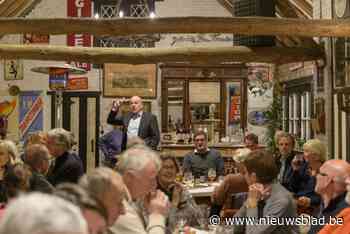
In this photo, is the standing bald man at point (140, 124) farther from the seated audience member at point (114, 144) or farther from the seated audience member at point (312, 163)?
the seated audience member at point (312, 163)

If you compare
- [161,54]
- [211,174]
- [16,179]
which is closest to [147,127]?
[161,54]

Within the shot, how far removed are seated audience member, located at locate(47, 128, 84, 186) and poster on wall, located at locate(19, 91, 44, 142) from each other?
710 centimetres

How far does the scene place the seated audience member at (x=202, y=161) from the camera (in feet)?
24.2

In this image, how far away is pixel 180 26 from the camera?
6141 mm

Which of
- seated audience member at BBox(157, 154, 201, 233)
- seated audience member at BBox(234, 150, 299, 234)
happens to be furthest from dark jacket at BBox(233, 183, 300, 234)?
seated audience member at BBox(157, 154, 201, 233)

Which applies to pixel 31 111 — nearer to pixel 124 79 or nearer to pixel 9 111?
pixel 9 111

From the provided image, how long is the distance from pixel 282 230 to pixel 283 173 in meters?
2.83

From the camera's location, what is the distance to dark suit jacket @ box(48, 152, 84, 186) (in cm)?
506

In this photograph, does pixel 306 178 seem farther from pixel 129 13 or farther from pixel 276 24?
pixel 129 13

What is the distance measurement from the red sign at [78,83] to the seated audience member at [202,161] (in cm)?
527

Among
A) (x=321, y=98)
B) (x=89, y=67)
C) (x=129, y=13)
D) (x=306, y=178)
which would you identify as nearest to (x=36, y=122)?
(x=89, y=67)

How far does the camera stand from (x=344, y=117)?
6.70 metres

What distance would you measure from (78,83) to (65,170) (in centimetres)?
725

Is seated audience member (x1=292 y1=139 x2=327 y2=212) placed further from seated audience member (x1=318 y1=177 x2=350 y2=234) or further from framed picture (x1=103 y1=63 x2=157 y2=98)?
framed picture (x1=103 y1=63 x2=157 y2=98)
